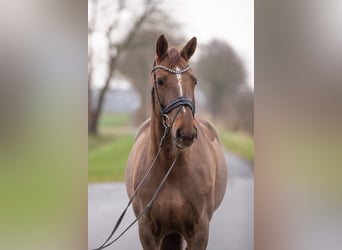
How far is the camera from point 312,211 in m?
2.40

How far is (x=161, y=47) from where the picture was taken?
6.56 ft

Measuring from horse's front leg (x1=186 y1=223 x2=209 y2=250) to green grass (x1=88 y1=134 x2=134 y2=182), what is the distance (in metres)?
0.68

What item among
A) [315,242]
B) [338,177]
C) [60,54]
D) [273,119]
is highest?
[60,54]

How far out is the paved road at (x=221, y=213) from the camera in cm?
255

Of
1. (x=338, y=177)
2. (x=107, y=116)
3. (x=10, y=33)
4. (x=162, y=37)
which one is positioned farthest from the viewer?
(x=107, y=116)

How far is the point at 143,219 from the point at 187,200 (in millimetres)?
252

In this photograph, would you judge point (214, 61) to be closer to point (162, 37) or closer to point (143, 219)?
point (162, 37)

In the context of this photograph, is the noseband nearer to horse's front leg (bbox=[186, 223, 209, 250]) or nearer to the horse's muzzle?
the horse's muzzle

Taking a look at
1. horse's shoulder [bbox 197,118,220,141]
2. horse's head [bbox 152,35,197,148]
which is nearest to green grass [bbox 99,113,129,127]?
horse's shoulder [bbox 197,118,220,141]

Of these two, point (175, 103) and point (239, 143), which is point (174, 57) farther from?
point (239, 143)

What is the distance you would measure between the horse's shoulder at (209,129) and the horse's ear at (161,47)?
67cm

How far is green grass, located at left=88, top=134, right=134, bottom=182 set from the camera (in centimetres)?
252

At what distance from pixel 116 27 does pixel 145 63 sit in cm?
28

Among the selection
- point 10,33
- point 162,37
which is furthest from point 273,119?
point 10,33
